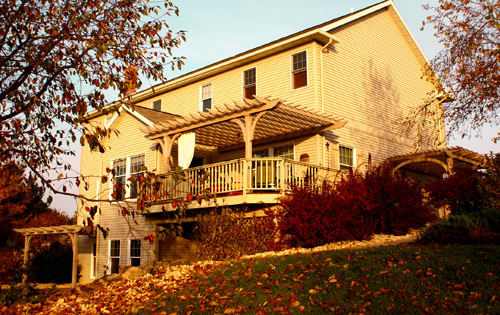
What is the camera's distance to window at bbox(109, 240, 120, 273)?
20.9 m

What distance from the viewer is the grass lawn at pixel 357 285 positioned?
6.77m

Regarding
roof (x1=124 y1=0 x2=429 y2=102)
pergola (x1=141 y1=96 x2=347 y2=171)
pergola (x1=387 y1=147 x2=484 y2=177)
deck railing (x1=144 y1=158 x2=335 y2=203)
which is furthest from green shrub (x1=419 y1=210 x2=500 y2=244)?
roof (x1=124 y1=0 x2=429 y2=102)

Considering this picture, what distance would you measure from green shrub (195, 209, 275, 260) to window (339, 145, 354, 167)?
539cm

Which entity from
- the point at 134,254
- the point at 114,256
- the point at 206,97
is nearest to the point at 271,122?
the point at 206,97

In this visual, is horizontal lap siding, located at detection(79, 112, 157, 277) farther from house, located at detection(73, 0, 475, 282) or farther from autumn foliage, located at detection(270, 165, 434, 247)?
autumn foliage, located at detection(270, 165, 434, 247)

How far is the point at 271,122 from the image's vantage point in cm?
1608

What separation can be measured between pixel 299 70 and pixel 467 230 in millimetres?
9053

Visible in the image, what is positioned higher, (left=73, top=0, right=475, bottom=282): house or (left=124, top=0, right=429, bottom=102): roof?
(left=124, top=0, right=429, bottom=102): roof

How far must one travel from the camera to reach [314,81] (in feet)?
55.1

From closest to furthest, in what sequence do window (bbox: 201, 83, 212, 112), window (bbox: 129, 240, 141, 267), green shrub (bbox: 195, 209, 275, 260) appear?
1. green shrub (bbox: 195, 209, 275, 260)
2. window (bbox: 129, 240, 141, 267)
3. window (bbox: 201, 83, 212, 112)

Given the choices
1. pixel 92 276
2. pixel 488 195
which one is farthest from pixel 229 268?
pixel 92 276

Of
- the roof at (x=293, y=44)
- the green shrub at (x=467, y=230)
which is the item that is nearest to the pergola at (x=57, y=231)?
the roof at (x=293, y=44)

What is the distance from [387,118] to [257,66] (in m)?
6.17

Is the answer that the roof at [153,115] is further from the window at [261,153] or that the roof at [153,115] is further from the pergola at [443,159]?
the pergola at [443,159]
